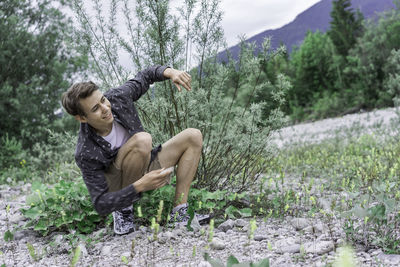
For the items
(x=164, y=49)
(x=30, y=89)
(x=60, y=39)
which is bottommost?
(x=164, y=49)

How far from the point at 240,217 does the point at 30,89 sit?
251 inches

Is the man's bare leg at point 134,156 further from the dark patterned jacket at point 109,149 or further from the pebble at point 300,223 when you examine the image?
the pebble at point 300,223

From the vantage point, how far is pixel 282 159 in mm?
6395

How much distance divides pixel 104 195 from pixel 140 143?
1.52 feet

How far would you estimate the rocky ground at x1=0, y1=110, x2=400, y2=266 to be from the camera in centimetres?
212

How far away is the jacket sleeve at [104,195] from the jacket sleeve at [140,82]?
0.68 metres

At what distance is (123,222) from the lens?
9.54ft

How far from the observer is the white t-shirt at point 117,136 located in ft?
9.38

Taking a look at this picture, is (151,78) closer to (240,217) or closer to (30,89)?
(240,217)

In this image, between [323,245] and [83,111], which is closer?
[323,245]

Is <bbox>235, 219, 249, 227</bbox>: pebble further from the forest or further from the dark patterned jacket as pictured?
the dark patterned jacket

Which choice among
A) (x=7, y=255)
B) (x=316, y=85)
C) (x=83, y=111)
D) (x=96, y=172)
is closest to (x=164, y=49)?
(x=83, y=111)

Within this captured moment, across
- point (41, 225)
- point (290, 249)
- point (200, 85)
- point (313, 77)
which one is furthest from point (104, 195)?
point (313, 77)

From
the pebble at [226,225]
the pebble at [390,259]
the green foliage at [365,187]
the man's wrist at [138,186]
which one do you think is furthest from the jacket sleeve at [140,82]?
the pebble at [390,259]
